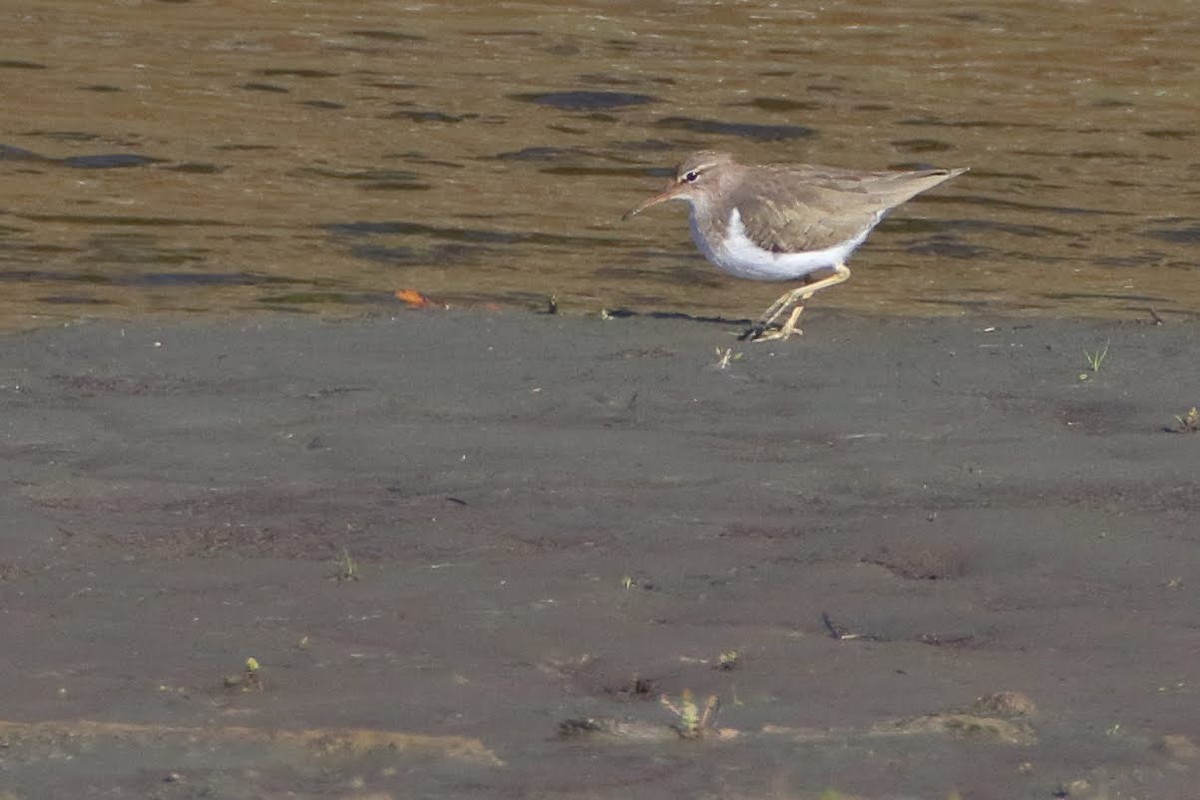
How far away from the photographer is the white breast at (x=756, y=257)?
10.3 m

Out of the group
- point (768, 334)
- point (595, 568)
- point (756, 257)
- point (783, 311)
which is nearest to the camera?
point (595, 568)

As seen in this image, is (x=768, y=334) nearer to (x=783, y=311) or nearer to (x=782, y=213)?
(x=782, y=213)

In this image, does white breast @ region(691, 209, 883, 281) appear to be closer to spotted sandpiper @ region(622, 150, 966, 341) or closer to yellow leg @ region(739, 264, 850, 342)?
spotted sandpiper @ region(622, 150, 966, 341)

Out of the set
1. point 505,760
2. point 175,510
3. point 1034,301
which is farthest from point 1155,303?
point 505,760

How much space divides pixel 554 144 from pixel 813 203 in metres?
6.95

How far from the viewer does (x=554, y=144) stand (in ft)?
56.1

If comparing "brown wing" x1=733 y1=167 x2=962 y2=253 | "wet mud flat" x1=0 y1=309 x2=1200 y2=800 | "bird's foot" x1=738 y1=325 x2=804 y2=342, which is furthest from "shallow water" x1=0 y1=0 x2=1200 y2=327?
"wet mud flat" x1=0 y1=309 x2=1200 y2=800

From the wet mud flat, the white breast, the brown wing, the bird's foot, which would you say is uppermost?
the brown wing

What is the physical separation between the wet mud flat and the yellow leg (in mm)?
359

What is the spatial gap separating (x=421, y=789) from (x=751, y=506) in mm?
2535

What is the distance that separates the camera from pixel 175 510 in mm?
6871

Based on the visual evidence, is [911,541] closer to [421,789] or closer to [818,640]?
[818,640]

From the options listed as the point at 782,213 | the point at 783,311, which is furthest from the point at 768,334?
the point at 783,311

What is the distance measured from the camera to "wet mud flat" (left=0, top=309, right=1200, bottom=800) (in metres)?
4.79
